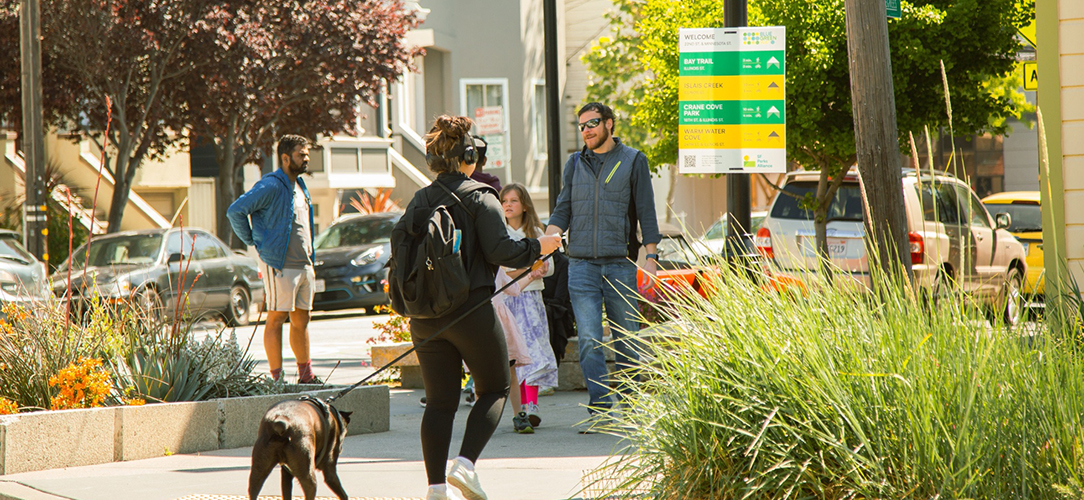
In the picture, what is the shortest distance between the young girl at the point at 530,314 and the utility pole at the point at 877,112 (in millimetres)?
2067

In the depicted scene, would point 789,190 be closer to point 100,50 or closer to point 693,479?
point 693,479

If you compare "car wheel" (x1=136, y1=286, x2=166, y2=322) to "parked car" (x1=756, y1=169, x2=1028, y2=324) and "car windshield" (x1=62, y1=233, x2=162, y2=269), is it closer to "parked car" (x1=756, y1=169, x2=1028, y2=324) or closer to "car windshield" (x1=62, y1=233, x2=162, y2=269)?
"parked car" (x1=756, y1=169, x2=1028, y2=324)

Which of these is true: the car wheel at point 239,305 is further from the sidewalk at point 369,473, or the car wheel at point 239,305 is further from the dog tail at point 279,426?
the dog tail at point 279,426

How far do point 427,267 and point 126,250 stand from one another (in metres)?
12.9

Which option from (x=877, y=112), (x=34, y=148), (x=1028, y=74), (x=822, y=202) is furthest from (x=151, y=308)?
(x=1028, y=74)

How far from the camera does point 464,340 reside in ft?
16.0

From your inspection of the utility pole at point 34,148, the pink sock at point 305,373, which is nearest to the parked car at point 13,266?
the utility pole at point 34,148

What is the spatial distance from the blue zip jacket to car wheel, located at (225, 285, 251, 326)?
10138 millimetres

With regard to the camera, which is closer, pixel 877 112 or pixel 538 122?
pixel 877 112

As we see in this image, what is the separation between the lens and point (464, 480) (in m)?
4.87

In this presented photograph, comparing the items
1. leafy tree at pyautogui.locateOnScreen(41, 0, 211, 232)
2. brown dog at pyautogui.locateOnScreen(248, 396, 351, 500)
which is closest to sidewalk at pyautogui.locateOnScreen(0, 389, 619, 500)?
brown dog at pyautogui.locateOnScreen(248, 396, 351, 500)

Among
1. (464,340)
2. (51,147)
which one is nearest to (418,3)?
(51,147)

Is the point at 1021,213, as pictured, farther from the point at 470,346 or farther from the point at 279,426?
the point at 279,426

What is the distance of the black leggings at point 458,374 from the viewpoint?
16.0 feet
